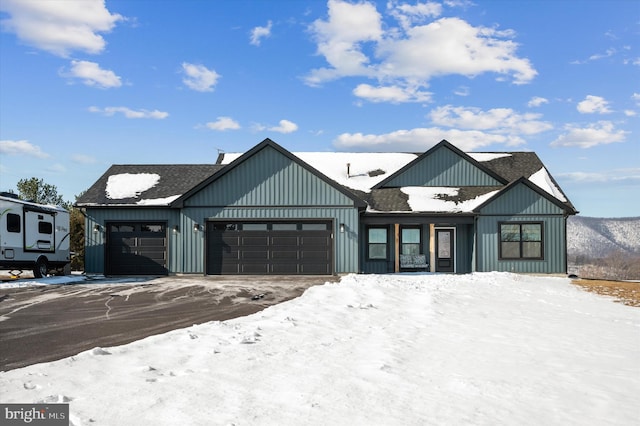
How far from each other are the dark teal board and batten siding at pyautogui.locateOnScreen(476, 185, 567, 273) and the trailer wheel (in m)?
18.8

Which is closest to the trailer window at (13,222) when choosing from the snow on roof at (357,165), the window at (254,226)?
the window at (254,226)

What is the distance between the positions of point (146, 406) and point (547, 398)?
4247 millimetres

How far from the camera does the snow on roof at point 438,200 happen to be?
2097cm

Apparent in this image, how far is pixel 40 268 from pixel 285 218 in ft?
33.7

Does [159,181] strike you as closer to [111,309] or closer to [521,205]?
[111,309]

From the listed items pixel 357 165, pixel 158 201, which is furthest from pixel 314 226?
pixel 158 201

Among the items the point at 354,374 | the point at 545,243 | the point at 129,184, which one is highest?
the point at 129,184

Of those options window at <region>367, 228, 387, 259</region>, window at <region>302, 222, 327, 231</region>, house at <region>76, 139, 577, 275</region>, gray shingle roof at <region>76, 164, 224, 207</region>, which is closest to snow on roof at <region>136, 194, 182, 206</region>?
house at <region>76, 139, 577, 275</region>

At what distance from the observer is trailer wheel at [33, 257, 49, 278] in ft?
59.8

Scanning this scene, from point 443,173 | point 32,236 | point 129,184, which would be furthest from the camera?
point 443,173

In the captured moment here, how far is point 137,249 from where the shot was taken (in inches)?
806

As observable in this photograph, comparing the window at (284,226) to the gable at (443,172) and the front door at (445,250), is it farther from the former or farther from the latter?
the front door at (445,250)

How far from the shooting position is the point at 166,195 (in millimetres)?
21328

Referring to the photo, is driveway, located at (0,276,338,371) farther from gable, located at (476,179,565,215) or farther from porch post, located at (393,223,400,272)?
gable, located at (476,179,565,215)
